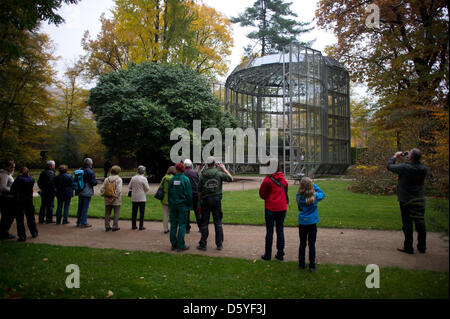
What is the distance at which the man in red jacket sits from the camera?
18.1 feet

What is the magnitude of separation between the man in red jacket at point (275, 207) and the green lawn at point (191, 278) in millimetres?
320

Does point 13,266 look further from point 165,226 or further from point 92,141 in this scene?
point 92,141

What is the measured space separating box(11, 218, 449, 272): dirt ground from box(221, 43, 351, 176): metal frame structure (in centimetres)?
1697

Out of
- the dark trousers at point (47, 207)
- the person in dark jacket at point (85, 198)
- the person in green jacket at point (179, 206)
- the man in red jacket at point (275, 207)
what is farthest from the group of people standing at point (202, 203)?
the dark trousers at point (47, 207)

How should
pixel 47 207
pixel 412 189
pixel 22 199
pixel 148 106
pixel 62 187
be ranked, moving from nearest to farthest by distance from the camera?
pixel 412 189
pixel 22 199
pixel 62 187
pixel 47 207
pixel 148 106

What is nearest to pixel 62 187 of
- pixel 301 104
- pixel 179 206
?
pixel 179 206

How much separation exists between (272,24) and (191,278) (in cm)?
3702

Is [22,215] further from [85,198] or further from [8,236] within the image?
[85,198]

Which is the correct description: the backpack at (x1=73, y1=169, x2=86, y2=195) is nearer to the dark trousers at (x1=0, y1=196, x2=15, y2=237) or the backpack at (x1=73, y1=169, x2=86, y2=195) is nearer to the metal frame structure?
the dark trousers at (x1=0, y1=196, x2=15, y2=237)

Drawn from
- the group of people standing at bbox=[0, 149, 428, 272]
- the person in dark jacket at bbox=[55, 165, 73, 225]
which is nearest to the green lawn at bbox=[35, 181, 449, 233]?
the person in dark jacket at bbox=[55, 165, 73, 225]

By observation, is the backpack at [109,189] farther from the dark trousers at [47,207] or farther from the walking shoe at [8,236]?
the walking shoe at [8,236]

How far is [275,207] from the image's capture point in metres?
5.55
